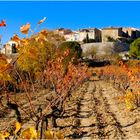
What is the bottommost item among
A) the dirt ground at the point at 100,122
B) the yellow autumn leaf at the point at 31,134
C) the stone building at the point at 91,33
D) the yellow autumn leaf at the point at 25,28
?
the dirt ground at the point at 100,122

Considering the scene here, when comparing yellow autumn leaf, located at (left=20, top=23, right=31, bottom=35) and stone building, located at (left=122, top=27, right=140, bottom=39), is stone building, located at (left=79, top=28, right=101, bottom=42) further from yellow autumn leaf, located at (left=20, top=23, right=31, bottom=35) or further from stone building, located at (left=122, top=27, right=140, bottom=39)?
yellow autumn leaf, located at (left=20, top=23, right=31, bottom=35)

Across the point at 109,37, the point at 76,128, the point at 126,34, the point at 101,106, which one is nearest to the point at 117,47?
the point at 109,37

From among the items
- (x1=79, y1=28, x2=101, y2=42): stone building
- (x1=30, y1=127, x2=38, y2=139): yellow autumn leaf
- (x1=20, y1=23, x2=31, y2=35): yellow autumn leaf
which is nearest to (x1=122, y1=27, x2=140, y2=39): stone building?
(x1=79, y1=28, x2=101, y2=42): stone building

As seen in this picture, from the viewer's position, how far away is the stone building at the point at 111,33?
10712cm

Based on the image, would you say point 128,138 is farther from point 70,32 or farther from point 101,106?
point 70,32

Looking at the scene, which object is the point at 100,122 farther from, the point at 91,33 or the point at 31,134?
the point at 91,33

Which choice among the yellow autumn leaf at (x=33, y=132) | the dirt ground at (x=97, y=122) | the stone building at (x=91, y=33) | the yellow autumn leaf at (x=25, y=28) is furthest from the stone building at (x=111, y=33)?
the yellow autumn leaf at (x=33, y=132)

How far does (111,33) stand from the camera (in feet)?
353

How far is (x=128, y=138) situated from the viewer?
11.5 metres

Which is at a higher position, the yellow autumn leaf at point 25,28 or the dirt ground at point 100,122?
the yellow autumn leaf at point 25,28

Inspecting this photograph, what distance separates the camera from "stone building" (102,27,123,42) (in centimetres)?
10712

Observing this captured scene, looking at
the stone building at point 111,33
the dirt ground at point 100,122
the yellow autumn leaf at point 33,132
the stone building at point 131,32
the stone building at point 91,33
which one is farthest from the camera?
the stone building at point 131,32

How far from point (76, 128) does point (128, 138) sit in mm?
2058

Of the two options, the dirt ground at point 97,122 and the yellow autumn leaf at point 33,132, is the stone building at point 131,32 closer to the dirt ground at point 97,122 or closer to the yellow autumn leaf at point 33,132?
the dirt ground at point 97,122
